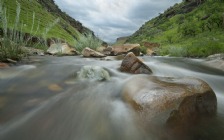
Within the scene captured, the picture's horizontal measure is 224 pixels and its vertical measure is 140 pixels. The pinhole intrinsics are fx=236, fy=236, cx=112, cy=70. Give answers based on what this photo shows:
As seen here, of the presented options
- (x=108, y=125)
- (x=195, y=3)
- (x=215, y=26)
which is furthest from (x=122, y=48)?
(x=195, y=3)

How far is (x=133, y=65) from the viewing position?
28.9ft

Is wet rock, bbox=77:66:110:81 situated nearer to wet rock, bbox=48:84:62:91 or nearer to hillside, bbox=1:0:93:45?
wet rock, bbox=48:84:62:91

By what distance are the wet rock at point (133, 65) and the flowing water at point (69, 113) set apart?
159cm

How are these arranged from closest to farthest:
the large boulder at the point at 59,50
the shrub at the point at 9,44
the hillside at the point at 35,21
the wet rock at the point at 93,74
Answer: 1. the wet rock at the point at 93,74
2. the shrub at the point at 9,44
3. the hillside at the point at 35,21
4. the large boulder at the point at 59,50

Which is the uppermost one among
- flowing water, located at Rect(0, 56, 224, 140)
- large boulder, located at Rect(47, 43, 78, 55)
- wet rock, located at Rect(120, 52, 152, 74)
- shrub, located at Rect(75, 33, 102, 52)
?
shrub, located at Rect(75, 33, 102, 52)

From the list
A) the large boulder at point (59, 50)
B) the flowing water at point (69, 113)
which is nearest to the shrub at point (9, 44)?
the flowing water at point (69, 113)

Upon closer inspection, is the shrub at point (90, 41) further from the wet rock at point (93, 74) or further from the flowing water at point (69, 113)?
the flowing water at point (69, 113)

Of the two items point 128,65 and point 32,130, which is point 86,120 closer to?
point 32,130

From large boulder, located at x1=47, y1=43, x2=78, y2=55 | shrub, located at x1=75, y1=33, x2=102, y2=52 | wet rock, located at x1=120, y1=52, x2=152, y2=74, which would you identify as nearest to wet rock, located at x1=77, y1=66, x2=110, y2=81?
wet rock, located at x1=120, y1=52, x2=152, y2=74

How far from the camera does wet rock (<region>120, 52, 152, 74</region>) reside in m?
8.69

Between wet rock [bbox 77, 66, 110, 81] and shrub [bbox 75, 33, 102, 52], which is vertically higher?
shrub [bbox 75, 33, 102, 52]

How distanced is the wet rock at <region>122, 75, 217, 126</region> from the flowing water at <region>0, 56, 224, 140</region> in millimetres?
215

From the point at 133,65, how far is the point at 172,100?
4176mm

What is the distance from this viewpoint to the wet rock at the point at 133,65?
28.5ft
